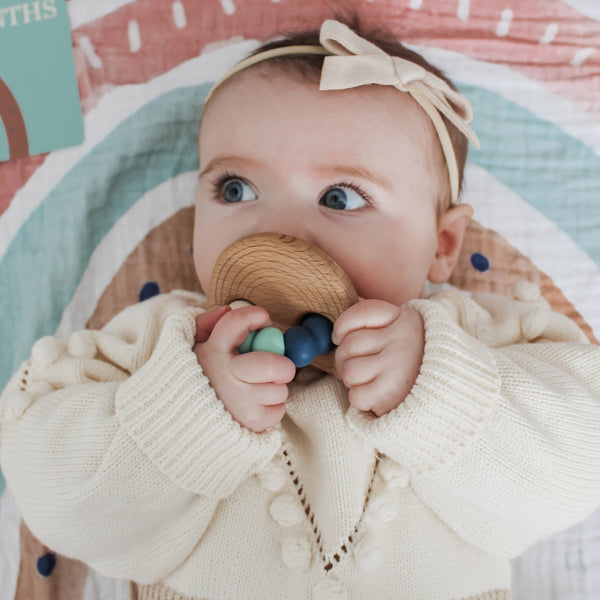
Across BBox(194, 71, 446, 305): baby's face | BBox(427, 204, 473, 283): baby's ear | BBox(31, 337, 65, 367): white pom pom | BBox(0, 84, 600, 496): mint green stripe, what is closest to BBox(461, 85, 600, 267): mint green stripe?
BBox(0, 84, 600, 496): mint green stripe

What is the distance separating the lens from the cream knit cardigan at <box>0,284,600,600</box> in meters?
0.74

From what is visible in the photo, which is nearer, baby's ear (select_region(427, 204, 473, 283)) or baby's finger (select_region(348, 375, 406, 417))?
baby's finger (select_region(348, 375, 406, 417))

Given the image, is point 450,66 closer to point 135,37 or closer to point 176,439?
point 135,37

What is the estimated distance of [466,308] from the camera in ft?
3.18

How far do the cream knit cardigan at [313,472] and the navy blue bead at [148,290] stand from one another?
0.93 ft

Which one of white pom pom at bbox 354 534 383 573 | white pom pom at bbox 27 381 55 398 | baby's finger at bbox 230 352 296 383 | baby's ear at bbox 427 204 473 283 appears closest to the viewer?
baby's finger at bbox 230 352 296 383

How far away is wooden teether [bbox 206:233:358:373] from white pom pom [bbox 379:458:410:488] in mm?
147

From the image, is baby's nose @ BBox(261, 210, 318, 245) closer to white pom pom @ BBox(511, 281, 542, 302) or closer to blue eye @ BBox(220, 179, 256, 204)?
blue eye @ BBox(220, 179, 256, 204)

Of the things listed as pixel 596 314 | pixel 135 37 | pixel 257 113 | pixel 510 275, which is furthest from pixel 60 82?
pixel 596 314

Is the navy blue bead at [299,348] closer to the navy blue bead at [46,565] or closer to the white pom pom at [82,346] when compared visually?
the white pom pom at [82,346]

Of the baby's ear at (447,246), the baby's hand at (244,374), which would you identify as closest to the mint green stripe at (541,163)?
the baby's ear at (447,246)

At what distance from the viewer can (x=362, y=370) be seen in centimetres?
73

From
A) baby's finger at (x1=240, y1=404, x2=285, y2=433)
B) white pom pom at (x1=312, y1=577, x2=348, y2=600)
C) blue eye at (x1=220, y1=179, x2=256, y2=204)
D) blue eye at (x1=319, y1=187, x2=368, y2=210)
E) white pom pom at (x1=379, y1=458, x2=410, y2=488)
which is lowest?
white pom pom at (x1=312, y1=577, x2=348, y2=600)

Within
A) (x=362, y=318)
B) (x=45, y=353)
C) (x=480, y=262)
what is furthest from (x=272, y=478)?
(x=480, y=262)
